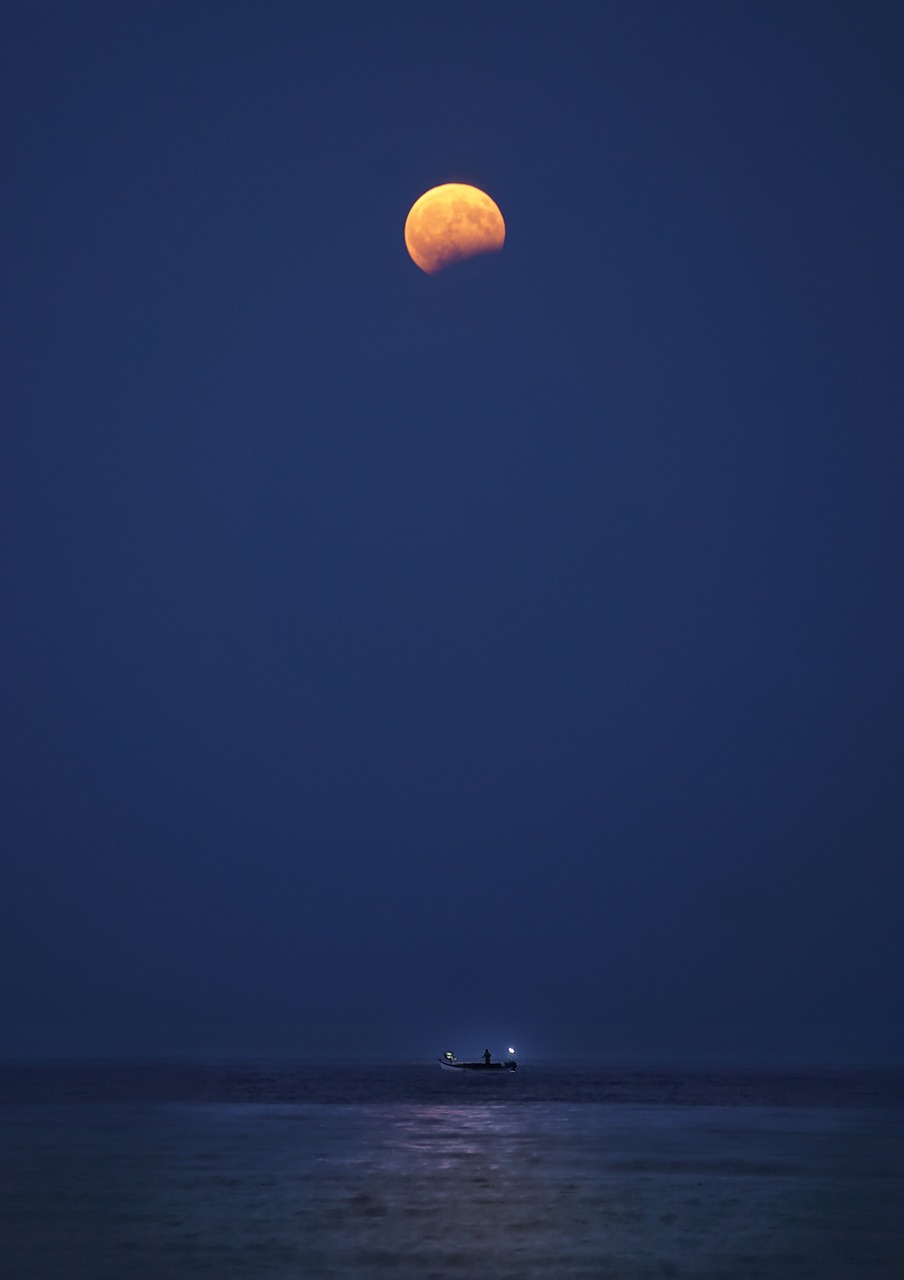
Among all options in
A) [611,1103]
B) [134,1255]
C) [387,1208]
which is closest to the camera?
[134,1255]

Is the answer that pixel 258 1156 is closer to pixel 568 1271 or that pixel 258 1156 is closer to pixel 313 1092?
pixel 568 1271

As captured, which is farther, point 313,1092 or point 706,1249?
point 313,1092

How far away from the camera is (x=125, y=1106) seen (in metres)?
89.2

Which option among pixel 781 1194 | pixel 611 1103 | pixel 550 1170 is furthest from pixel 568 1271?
pixel 611 1103

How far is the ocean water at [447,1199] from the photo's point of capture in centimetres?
2666

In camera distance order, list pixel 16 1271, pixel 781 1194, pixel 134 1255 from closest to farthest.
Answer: pixel 16 1271, pixel 134 1255, pixel 781 1194

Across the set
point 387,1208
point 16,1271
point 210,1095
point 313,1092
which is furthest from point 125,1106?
point 16,1271

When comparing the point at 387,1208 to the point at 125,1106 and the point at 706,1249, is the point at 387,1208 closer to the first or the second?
the point at 706,1249

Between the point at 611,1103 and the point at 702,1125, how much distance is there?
31300mm

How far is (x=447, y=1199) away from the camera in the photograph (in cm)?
3534

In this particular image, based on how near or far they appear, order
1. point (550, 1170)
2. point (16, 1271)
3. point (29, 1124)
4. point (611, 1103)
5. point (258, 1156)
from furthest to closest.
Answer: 1. point (611, 1103)
2. point (29, 1124)
3. point (258, 1156)
4. point (550, 1170)
5. point (16, 1271)

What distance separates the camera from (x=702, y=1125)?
69562 millimetres

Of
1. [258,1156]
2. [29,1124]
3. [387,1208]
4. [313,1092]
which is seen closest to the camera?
[387,1208]

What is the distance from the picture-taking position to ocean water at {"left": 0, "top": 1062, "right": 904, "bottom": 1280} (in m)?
26.7
